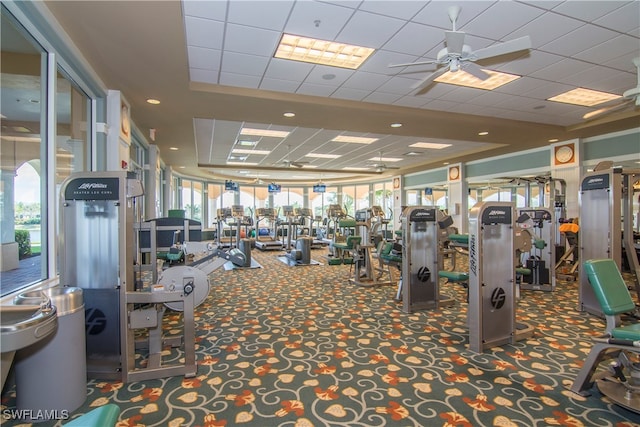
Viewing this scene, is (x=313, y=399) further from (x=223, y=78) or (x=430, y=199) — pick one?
(x=430, y=199)

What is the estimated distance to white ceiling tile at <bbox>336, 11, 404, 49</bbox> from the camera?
12.1 ft

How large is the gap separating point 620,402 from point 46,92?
18.0 ft

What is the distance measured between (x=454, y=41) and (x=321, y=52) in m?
1.76

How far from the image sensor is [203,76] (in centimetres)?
517

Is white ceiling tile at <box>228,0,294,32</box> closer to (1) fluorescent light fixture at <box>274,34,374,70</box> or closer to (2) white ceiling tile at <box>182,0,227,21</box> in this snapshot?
(2) white ceiling tile at <box>182,0,227,21</box>

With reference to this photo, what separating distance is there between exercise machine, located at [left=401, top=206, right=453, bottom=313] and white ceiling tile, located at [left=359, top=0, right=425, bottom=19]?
238 centimetres

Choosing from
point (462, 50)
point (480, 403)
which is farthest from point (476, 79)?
point (480, 403)

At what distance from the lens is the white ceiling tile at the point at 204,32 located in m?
3.72

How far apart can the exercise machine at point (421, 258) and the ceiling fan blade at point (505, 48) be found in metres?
2.00

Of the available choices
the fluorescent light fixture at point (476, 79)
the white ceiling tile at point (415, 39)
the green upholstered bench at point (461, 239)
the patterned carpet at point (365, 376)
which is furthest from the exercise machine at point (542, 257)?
the white ceiling tile at point (415, 39)

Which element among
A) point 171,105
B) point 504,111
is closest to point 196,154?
point 171,105

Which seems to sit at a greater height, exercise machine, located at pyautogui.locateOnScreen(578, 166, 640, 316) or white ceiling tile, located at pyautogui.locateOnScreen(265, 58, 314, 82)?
white ceiling tile, located at pyautogui.locateOnScreen(265, 58, 314, 82)

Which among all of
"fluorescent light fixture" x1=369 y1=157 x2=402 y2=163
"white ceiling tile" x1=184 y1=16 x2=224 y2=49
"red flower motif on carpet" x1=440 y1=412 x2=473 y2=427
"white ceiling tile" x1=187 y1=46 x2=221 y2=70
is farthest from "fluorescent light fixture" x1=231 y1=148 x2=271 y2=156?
"red flower motif on carpet" x1=440 y1=412 x2=473 y2=427

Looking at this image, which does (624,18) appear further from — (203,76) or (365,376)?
(203,76)
